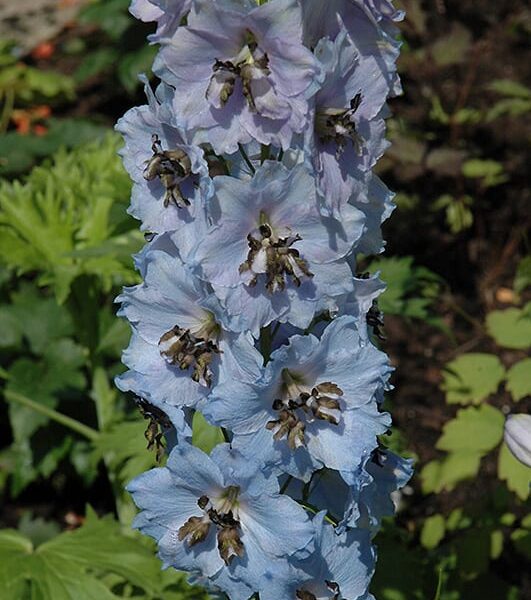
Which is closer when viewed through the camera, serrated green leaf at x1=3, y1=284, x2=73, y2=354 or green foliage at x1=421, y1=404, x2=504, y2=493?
green foliage at x1=421, y1=404, x2=504, y2=493

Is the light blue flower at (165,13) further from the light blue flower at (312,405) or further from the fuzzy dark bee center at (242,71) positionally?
the light blue flower at (312,405)

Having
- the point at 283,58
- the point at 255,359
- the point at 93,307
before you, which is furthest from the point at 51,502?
the point at 283,58

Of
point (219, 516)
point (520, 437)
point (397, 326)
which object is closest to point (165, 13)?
point (219, 516)

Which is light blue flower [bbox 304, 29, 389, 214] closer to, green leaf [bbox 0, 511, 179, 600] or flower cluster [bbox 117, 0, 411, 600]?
flower cluster [bbox 117, 0, 411, 600]

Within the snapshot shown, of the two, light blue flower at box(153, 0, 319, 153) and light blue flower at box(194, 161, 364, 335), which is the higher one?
light blue flower at box(153, 0, 319, 153)

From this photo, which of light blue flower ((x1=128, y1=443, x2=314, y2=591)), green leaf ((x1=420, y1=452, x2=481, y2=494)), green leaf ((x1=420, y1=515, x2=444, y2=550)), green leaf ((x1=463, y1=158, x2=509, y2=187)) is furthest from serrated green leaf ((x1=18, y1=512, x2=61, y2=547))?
green leaf ((x1=463, y1=158, x2=509, y2=187))

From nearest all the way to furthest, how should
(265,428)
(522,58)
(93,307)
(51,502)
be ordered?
(265,428), (93,307), (51,502), (522,58)

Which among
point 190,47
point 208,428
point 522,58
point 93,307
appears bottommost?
point 522,58

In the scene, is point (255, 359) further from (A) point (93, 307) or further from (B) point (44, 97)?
(B) point (44, 97)
